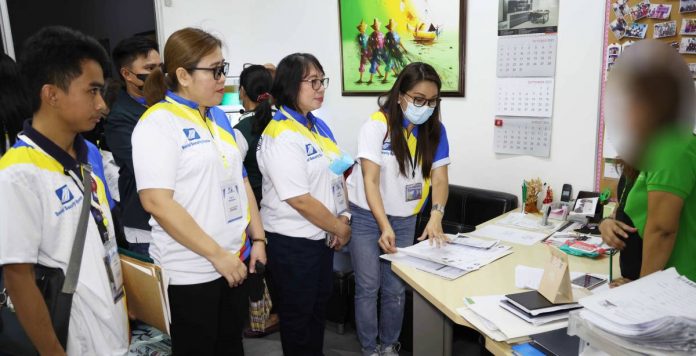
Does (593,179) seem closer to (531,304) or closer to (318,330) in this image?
(531,304)

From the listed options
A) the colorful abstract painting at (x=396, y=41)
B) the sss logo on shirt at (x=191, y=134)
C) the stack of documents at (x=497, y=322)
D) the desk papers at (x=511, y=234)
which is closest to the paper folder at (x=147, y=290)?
the sss logo on shirt at (x=191, y=134)

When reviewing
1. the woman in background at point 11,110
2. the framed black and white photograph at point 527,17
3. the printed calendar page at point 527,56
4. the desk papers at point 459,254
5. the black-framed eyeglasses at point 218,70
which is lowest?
the desk papers at point 459,254

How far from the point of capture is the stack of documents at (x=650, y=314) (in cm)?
89

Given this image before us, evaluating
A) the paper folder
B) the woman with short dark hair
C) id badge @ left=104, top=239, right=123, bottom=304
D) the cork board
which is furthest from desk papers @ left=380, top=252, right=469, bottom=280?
the cork board

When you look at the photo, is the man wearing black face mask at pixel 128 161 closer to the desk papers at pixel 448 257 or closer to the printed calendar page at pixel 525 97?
the desk papers at pixel 448 257

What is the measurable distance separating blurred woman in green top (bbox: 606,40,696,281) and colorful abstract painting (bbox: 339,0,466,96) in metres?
1.81

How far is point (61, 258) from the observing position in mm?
1092

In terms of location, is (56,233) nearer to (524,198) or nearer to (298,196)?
(298,196)

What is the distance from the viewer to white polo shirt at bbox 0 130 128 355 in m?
1.01

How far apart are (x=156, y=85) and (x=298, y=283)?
95cm

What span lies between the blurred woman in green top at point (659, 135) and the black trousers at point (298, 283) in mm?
1200

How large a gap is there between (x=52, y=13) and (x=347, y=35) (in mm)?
2372

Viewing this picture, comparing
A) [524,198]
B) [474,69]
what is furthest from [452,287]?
[474,69]

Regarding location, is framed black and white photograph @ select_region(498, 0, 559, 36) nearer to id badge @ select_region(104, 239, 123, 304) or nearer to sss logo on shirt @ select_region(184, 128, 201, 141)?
sss logo on shirt @ select_region(184, 128, 201, 141)
